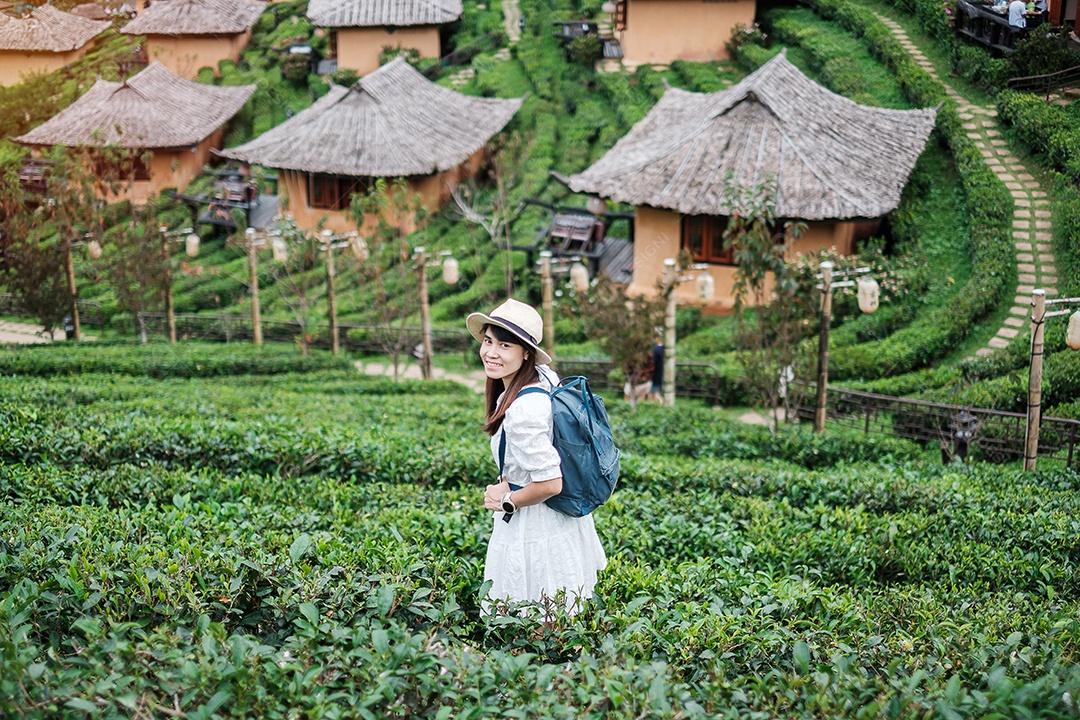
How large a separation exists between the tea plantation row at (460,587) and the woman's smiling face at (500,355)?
3.28ft

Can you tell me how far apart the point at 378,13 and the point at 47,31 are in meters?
20.9

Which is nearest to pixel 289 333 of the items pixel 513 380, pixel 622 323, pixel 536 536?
pixel 622 323

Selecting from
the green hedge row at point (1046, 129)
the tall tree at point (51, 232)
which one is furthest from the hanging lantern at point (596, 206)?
the tall tree at point (51, 232)

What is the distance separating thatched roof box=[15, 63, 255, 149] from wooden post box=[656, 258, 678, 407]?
14.4 meters

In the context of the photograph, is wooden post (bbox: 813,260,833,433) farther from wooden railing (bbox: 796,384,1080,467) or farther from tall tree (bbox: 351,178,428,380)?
tall tree (bbox: 351,178,428,380)

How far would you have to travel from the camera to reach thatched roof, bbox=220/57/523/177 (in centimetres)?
2662

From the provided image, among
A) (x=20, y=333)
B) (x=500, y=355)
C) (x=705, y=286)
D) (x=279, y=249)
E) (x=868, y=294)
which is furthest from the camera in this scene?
(x=20, y=333)

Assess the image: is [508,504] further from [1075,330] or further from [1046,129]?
[1046,129]

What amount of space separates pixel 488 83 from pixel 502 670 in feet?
103

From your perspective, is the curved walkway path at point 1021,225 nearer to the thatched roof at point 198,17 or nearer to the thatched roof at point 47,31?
the thatched roof at point 47,31

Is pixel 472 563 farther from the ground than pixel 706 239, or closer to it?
closer to it

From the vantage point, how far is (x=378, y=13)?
35.6 metres

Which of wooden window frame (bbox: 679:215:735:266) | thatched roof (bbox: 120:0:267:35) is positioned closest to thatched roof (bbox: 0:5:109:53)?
thatched roof (bbox: 120:0:267:35)

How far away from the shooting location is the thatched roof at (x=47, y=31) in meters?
14.9
